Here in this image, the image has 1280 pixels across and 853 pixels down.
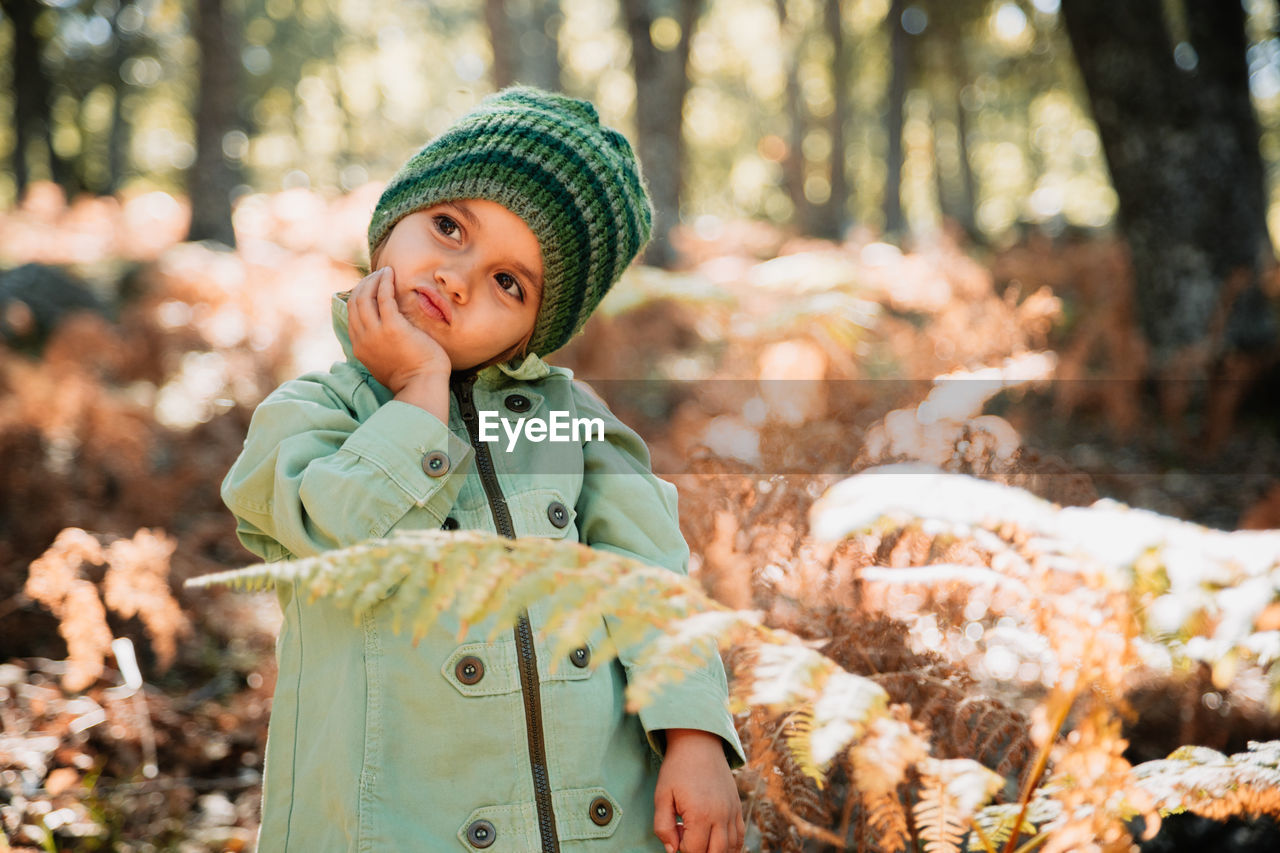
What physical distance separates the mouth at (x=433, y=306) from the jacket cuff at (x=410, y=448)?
21 cm

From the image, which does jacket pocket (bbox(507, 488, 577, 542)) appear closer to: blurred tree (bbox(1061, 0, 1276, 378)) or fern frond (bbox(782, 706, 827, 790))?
fern frond (bbox(782, 706, 827, 790))

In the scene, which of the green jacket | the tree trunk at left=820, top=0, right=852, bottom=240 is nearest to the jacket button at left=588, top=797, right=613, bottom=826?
the green jacket

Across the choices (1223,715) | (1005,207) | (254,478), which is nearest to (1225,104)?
(1223,715)

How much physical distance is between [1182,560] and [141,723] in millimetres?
2489

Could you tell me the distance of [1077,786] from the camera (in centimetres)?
128

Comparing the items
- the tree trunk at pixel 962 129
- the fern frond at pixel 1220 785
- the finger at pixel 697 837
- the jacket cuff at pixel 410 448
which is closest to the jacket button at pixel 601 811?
the finger at pixel 697 837

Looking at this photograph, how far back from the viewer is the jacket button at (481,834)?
1.47m

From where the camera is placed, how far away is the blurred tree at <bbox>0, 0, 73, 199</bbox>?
16.5 m

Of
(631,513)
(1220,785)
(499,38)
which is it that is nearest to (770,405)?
(631,513)

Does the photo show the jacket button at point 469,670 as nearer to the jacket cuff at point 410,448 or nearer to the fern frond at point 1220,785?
the jacket cuff at point 410,448

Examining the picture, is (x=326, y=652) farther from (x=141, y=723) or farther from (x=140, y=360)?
(x=140, y=360)

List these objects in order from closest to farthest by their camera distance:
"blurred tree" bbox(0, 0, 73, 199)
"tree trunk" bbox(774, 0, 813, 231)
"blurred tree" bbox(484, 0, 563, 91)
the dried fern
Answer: the dried fern
"blurred tree" bbox(0, 0, 73, 199)
"tree trunk" bbox(774, 0, 813, 231)
"blurred tree" bbox(484, 0, 563, 91)

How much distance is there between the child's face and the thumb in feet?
2.89

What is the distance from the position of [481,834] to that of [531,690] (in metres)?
0.23
